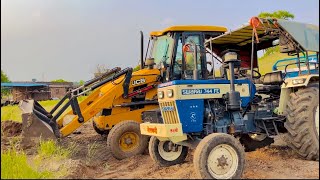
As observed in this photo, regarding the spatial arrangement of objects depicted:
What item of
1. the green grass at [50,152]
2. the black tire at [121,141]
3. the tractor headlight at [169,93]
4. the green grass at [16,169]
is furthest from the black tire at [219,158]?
the black tire at [121,141]

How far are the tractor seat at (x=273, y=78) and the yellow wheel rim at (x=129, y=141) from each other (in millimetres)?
3192

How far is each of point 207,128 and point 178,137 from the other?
0.58m

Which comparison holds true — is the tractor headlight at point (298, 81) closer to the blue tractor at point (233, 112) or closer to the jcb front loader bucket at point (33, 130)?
the blue tractor at point (233, 112)

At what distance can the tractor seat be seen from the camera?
773 cm

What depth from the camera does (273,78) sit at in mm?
7832

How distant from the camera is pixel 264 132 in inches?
294

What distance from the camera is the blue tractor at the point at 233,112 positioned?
6027mm

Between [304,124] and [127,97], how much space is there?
460 cm

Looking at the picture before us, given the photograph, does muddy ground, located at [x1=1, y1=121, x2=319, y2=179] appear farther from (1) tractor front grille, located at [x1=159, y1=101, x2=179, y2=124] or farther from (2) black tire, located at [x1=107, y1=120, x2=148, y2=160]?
(1) tractor front grille, located at [x1=159, y1=101, x2=179, y2=124]

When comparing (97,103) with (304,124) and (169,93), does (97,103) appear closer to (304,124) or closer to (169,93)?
(169,93)

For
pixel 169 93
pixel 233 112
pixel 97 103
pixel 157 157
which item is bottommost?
pixel 157 157

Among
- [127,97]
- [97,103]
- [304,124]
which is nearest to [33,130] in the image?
[97,103]

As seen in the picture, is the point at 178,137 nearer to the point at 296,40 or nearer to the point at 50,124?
the point at 296,40

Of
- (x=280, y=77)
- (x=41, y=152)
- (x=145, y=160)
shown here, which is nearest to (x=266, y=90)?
(x=280, y=77)
